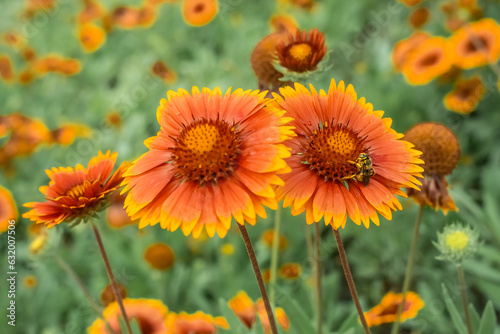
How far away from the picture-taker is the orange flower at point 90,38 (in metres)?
3.58

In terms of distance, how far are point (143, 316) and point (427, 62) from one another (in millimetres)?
1859

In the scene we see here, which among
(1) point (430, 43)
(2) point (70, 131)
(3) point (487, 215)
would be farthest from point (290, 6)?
(3) point (487, 215)

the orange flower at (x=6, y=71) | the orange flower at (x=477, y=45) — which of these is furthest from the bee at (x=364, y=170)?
the orange flower at (x=6, y=71)

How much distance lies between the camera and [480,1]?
10.1ft

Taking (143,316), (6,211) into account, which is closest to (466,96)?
(143,316)

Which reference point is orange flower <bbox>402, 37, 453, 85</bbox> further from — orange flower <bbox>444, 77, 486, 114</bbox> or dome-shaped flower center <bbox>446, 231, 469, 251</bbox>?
dome-shaped flower center <bbox>446, 231, 469, 251</bbox>

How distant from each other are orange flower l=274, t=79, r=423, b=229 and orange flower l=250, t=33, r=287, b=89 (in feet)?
0.86

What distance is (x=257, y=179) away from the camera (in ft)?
2.56

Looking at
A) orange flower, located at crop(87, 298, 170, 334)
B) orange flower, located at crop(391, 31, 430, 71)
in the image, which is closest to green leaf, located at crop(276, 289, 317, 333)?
orange flower, located at crop(87, 298, 170, 334)

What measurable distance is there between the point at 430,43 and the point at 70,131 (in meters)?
2.04

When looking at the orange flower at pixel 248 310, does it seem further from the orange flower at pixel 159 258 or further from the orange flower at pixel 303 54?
the orange flower at pixel 303 54

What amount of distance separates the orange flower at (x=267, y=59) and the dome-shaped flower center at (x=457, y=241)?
0.55 meters

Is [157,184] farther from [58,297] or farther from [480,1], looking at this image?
[480,1]

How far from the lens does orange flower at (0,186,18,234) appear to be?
201 centimetres
